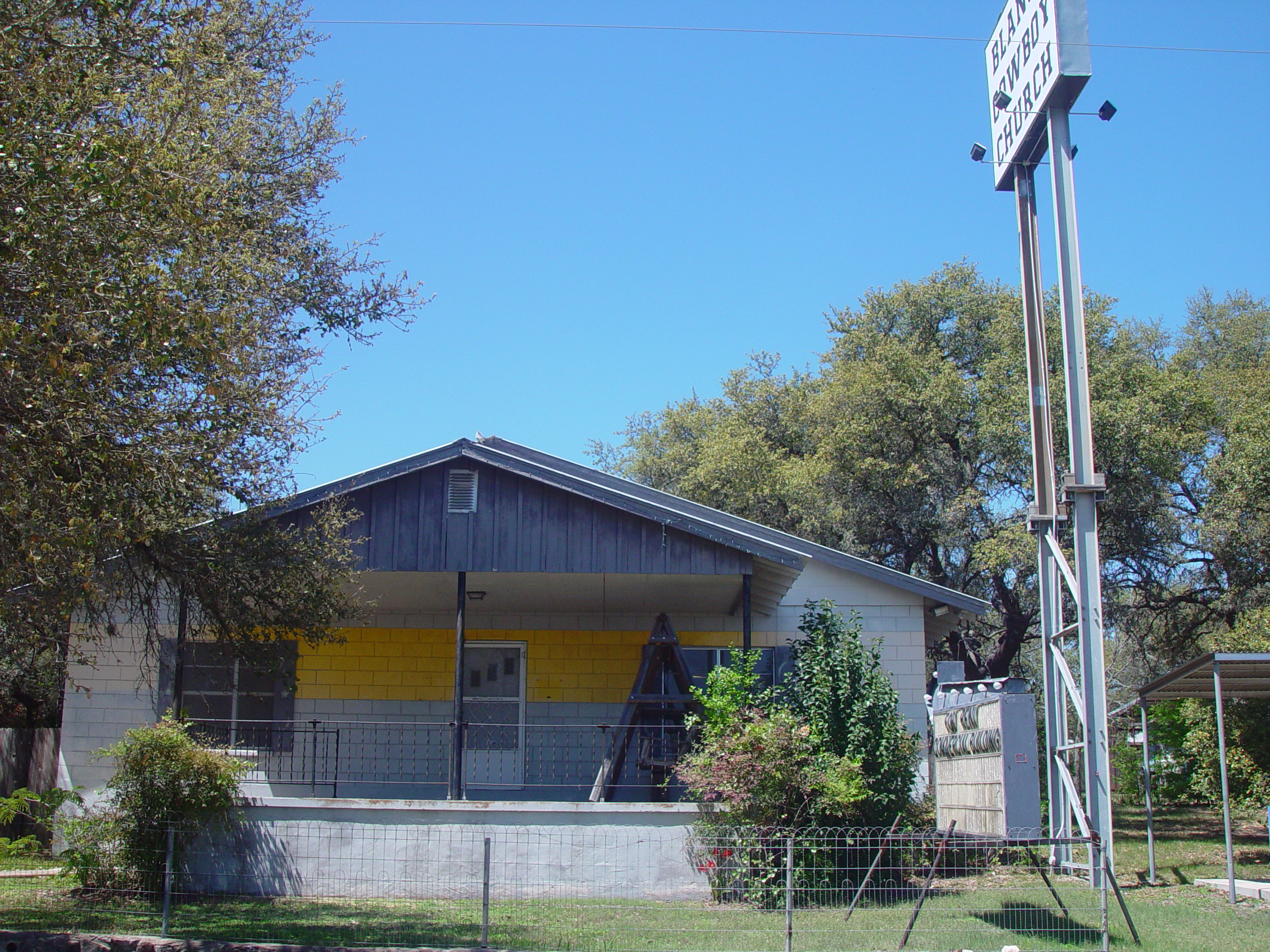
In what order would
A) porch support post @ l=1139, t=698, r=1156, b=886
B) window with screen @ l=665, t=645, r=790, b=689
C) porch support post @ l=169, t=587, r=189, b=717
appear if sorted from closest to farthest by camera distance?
porch support post @ l=169, t=587, r=189, b=717
porch support post @ l=1139, t=698, r=1156, b=886
window with screen @ l=665, t=645, r=790, b=689

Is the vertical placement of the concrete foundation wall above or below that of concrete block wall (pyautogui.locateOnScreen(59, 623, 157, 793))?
below

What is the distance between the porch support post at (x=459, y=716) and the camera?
1170cm

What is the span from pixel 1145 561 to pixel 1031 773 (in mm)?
15539

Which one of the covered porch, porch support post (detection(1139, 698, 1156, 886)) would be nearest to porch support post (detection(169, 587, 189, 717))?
the covered porch

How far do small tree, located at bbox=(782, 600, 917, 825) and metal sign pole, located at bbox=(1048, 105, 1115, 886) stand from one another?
74.0 inches

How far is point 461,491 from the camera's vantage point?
12.4 meters

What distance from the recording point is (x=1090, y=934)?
8836 mm

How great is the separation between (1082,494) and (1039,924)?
476cm

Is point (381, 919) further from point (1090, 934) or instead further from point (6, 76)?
point (6, 76)

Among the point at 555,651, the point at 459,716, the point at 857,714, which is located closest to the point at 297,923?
the point at 459,716

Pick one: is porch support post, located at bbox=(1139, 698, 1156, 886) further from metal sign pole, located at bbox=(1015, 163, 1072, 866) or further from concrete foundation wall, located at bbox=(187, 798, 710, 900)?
concrete foundation wall, located at bbox=(187, 798, 710, 900)

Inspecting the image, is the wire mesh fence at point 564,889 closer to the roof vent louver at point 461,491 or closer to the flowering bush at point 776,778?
the flowering bush at point 776,778

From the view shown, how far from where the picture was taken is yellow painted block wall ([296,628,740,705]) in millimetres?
16000

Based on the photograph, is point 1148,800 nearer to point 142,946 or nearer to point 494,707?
point 494,707
